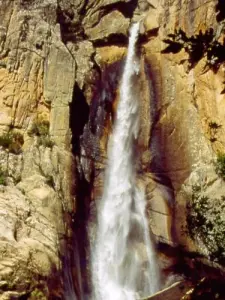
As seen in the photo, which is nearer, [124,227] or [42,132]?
[42,132]

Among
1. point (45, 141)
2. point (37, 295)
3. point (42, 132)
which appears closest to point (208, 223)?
point (45, 141)

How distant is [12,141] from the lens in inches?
663

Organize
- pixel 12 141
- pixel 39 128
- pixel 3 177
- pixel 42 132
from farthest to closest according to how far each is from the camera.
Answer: pixel 39 128, pixel 42 132, pixel 12 141, pixel 3 177

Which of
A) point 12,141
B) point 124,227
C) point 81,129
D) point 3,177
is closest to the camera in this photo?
point 3,177

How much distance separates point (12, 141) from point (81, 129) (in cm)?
447

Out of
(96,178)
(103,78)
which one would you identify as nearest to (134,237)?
(96,178)

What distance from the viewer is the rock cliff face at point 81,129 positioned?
13.8 m

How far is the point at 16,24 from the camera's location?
19.1m

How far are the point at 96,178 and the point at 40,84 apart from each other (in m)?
4.66

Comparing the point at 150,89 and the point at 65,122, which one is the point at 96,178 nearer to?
the point at 65,122

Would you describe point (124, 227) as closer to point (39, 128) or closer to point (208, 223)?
point (208, 223)

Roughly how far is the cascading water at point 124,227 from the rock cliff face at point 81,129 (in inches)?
17.7

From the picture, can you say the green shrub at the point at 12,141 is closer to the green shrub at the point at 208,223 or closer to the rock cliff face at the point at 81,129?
the rock cliff face at the point at 81,129

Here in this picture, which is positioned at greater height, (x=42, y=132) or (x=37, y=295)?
(x=42, y=132)
